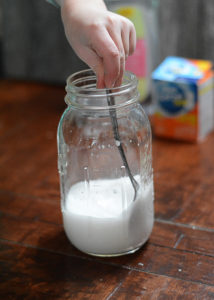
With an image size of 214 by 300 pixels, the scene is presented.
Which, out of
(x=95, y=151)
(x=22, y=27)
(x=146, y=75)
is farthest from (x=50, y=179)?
(x=22, y=27)

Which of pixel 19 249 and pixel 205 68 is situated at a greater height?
pixel 205 68

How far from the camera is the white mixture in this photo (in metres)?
0.70

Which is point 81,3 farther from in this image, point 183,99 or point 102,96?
point 183,99

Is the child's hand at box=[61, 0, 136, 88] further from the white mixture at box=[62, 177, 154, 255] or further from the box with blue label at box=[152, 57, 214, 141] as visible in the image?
the box with blue label at box=[152, 57, 214, 141]

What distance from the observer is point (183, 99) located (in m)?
1.11

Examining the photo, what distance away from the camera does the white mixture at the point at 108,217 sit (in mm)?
702

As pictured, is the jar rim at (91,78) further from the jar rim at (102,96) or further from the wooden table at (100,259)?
the wooden table at (100,259)

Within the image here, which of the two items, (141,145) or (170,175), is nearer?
(141,145)

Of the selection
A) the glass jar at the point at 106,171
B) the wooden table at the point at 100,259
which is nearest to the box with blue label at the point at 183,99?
the wooden table at the point at 100,259

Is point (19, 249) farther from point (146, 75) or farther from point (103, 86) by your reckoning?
point (146, 75)

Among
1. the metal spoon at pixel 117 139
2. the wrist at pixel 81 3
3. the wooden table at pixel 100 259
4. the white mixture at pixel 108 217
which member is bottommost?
the wooden table at pixel 100 259

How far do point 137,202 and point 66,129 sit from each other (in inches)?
6.6

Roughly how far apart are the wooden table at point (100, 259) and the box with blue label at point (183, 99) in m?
0.04

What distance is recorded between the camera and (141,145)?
2.48 feet
